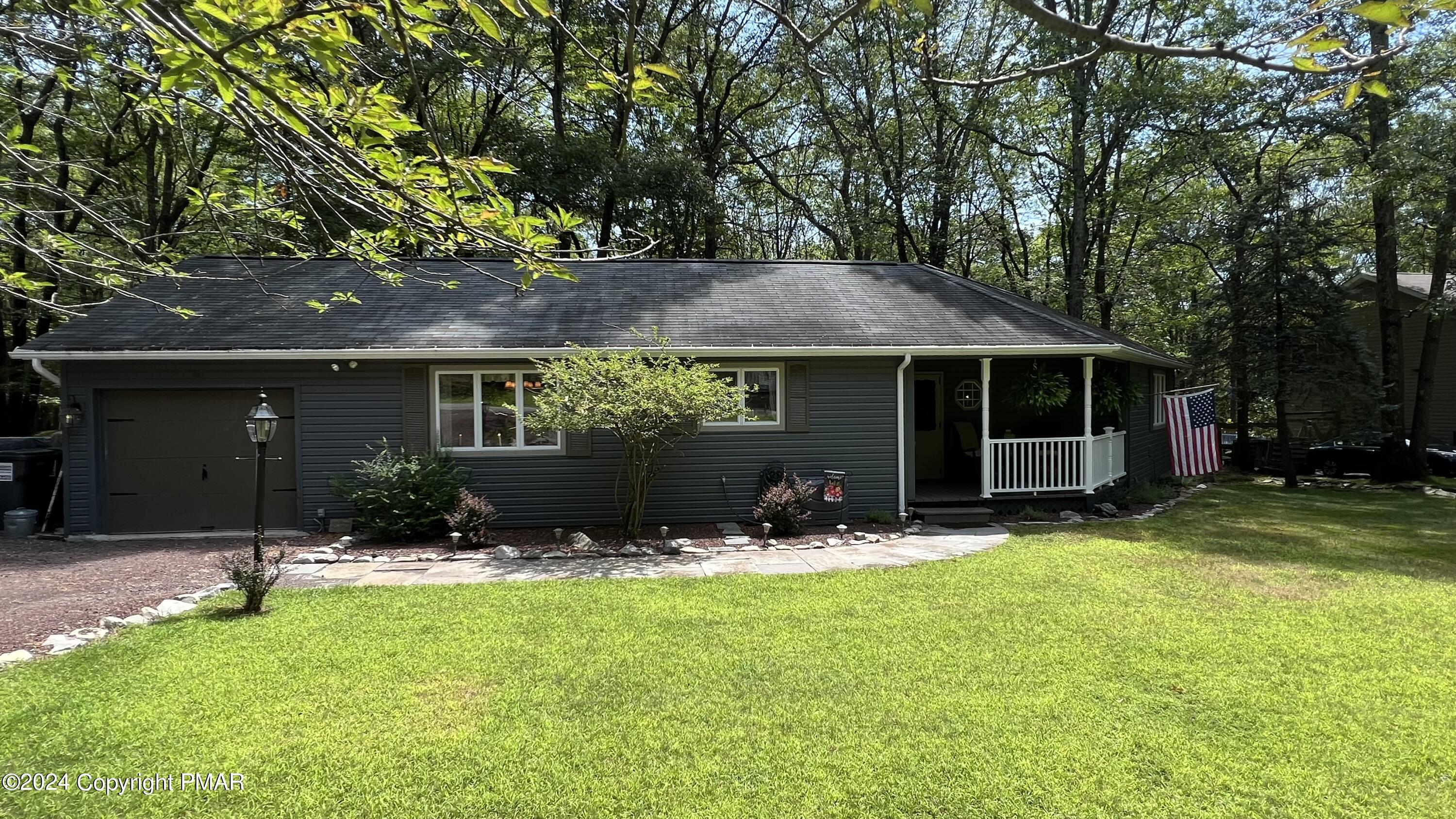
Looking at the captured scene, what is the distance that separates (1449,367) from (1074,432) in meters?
15.2

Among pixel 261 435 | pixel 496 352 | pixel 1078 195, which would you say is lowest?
pixel 261 435

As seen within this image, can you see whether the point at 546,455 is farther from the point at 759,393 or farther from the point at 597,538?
the point at 759,393

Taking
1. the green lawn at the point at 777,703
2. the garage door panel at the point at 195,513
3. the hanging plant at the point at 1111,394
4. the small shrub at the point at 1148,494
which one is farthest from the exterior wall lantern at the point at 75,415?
the small shrub at the point at 1148,494

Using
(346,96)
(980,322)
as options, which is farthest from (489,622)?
(980,322)

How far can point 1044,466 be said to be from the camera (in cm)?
987

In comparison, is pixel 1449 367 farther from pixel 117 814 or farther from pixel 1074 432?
pixel 117 814

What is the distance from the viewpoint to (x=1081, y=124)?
16.6 m

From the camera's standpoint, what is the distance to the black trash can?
8.60 m

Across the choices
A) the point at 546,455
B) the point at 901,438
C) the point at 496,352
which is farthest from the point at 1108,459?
the point at 496,352

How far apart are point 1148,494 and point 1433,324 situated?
32.0 ft

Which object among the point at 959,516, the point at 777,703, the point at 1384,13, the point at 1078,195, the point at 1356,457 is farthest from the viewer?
the point at 1078,195

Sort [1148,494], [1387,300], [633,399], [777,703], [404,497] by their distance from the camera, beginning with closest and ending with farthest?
[777,703]
[633,399]
[404,497]
[1148,494]
[1387,300]

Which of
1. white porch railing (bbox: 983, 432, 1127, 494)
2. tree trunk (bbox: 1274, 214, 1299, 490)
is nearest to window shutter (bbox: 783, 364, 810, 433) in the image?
white porch railing (bbox: 983, 432, 1127, 494)

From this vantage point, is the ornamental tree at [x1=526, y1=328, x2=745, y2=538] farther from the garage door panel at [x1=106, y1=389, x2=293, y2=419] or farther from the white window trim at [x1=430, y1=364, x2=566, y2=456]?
the garage door panel at [x1=106, y1=389, x2=293, y2=419]
